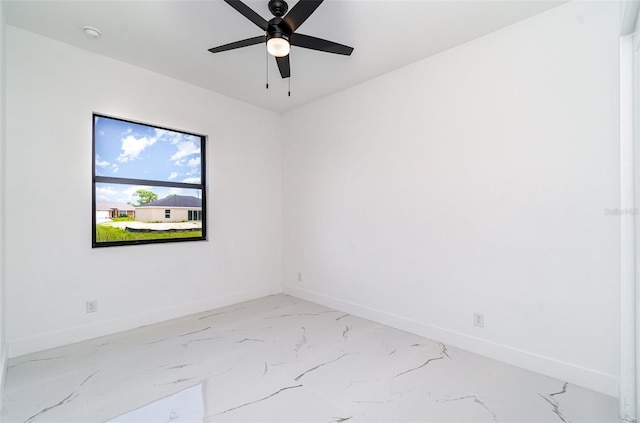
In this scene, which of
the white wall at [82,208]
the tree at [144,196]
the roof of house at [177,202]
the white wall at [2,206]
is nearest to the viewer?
the white wall at [2,206]

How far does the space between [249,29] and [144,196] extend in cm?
212

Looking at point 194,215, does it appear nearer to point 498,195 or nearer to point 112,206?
point 112,206

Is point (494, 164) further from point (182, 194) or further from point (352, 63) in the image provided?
point (182, 194)

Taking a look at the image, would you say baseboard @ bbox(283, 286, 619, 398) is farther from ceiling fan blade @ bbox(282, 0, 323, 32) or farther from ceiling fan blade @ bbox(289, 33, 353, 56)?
ceiling fan blade @ bbox(282, 0, 323, 32)

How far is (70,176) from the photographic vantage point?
114 inches

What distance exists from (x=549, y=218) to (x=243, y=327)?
297cm

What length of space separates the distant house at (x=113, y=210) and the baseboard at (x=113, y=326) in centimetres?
106

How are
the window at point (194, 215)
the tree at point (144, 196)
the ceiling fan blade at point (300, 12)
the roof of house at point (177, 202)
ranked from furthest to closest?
the window at point (194, 215)
the roof of house at point (177, 202)
the tree at point (144, 196)
the ceiling fan blade at point (300, 12)

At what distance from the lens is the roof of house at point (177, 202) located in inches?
140

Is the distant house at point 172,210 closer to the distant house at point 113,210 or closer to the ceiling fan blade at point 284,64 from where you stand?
the distant house at point 113,210

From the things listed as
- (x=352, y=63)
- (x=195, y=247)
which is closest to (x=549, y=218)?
(x=352, y=63)

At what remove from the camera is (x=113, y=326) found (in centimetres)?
311

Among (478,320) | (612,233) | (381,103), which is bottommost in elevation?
(478,320)

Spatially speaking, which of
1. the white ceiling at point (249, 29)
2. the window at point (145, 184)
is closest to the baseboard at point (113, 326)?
the window at point (145, 184)
